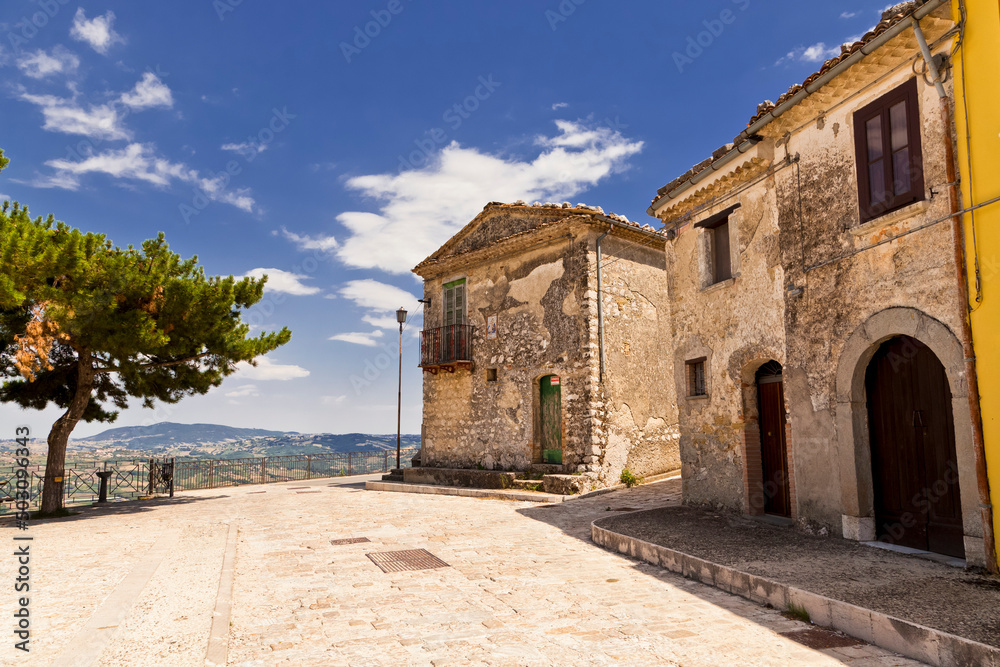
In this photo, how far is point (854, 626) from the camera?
15.0ft

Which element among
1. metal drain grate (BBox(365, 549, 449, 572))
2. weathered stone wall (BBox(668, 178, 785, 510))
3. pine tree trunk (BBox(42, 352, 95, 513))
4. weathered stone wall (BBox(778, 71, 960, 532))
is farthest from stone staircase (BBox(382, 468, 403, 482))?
weathered stone wall (BBox(778, 71, 960, 532))

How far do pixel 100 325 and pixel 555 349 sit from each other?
32.5ft

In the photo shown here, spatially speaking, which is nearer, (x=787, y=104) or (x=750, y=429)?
(x=787, y=104)

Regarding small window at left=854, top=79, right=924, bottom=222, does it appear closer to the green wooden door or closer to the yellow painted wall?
the yellow painted wall

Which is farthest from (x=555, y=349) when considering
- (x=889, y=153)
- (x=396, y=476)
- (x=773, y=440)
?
(x=889, y=153)

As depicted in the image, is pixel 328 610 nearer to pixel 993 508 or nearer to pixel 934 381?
pixel 993 508

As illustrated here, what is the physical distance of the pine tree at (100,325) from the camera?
452 inches

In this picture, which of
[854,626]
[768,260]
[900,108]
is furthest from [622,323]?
[854,626]

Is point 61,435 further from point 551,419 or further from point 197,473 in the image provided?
point 551,419

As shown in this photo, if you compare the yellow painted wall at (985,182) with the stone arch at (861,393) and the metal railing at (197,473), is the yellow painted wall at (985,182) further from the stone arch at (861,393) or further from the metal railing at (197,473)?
the metal railing at (197,473)

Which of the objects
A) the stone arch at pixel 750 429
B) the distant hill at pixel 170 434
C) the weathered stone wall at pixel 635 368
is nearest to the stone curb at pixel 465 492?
the weathered stone wall at pixel 635 368

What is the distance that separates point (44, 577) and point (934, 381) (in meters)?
9.98

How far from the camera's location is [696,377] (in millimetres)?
11023

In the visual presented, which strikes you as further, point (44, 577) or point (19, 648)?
point (44, 577)
